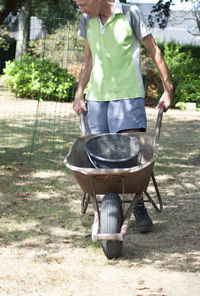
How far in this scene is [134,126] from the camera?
389 centimetres

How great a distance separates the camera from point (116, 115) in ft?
12.6

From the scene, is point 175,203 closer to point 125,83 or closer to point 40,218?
point 40,218

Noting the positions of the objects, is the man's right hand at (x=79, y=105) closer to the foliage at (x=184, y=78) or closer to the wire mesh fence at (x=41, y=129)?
the wire mesh fence at (x=41, y=129)

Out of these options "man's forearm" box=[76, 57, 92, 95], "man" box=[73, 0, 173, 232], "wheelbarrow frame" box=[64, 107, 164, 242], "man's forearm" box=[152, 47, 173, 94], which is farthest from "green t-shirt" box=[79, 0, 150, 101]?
"wheelbarrow frame" box=[64, 107, 164, 242]

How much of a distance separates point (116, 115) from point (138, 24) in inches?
28.2

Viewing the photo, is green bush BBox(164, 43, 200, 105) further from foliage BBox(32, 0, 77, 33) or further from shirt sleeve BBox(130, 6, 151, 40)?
shirt sleeve BBox(130, 6, 151, 40)

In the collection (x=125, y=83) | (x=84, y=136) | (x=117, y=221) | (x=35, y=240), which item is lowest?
(x=35, y=240)

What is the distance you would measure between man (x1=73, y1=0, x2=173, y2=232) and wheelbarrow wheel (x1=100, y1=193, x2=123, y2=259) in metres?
0.72

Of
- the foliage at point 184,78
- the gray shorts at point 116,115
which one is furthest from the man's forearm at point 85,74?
the foliage at point 184,78

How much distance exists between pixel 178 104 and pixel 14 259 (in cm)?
1019

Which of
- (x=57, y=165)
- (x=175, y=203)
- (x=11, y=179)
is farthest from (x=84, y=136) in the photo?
(x=57, y=165)

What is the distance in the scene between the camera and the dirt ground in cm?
311

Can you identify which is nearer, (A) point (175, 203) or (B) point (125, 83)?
(B) point (125, 83)

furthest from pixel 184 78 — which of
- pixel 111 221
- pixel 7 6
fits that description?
pixel 111 221
